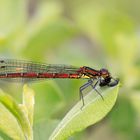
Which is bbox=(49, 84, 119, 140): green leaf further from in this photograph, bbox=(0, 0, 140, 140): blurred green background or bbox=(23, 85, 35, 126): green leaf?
bbox=(0, 0, 140, 140): blurred green background

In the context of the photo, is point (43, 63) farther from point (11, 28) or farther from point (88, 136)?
point (88, 136)

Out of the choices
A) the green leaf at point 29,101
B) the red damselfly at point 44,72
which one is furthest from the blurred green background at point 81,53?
the green leaf at point 29,101

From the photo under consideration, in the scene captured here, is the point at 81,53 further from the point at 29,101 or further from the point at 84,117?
the point at 84,117

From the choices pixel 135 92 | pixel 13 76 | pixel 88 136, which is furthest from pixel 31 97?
pixel 13 76

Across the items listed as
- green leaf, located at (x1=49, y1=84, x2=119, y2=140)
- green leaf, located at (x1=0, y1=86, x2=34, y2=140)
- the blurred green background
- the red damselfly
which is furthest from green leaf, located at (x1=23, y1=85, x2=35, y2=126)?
the red damselfly

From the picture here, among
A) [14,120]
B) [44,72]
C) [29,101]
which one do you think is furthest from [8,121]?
[44,72]

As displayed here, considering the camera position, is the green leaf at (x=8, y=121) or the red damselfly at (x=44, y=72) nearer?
the green leaf at (x=8, y=121)

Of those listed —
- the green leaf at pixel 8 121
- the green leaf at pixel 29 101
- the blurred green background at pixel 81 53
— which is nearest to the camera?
the green leaf at pixel 8 121

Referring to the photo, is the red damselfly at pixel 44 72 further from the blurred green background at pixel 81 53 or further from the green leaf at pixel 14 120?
the green leaf at pixel 14 120
